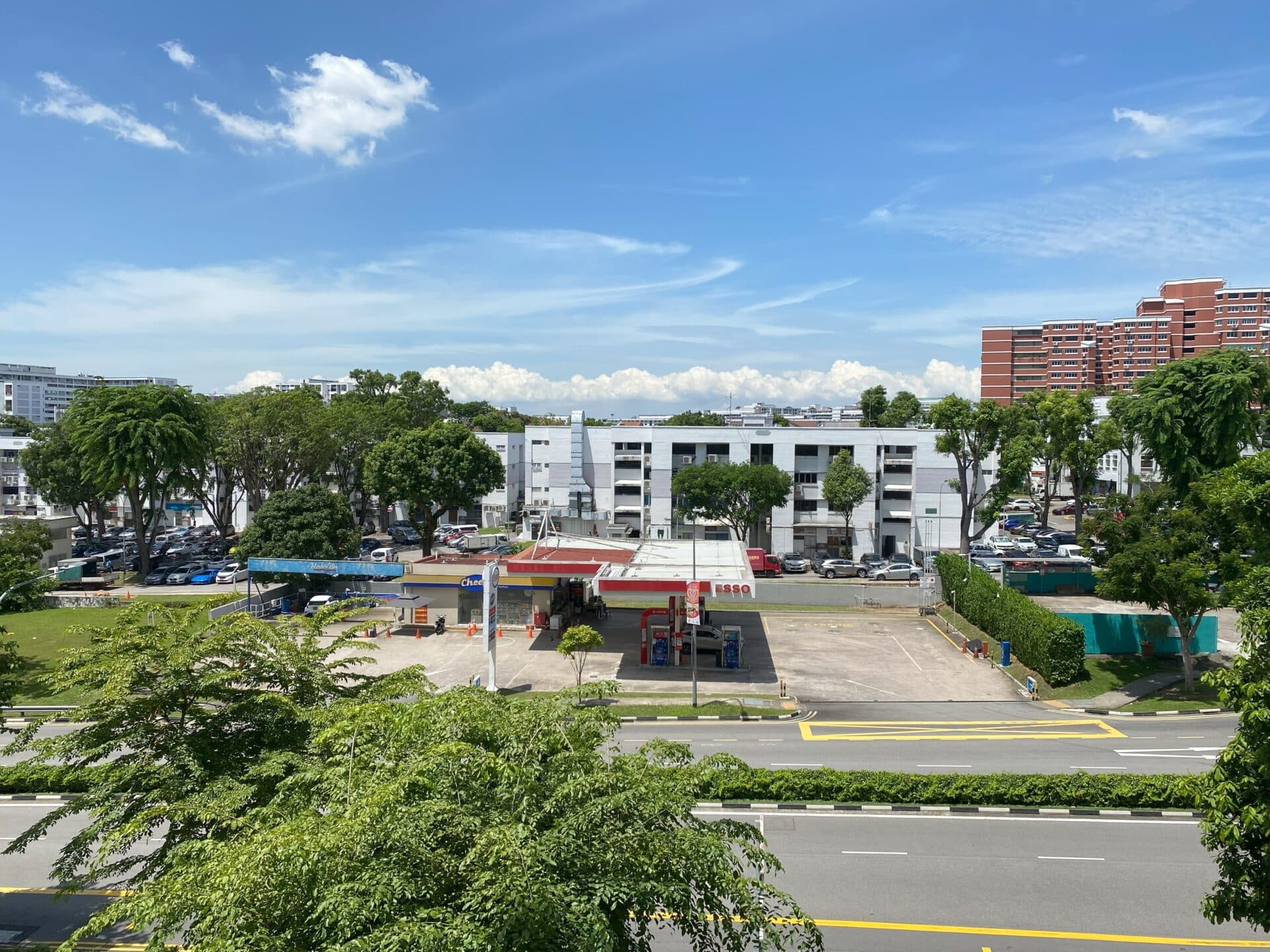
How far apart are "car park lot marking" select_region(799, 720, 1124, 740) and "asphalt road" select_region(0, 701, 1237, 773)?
0.15 feet

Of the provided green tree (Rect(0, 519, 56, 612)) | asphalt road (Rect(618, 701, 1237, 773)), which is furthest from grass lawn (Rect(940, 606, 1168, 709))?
green tree (Rect(0, 519, 56, 612))

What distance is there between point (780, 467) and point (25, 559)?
52537mm

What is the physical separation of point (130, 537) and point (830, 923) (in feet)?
261

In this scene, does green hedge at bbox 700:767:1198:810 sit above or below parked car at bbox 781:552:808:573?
below

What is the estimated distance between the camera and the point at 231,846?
28.9 feet

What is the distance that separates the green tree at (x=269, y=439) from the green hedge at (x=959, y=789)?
52122 millimetres

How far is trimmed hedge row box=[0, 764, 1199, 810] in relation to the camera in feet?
65.2

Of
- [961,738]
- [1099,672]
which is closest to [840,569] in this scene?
[1099,672]

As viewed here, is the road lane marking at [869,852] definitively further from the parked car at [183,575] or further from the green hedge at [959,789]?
the parked car at [183,575]

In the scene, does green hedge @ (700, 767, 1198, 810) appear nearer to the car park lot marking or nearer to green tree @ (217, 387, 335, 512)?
the car park lot marking

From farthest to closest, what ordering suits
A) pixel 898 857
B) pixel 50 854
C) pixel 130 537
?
pixel 130 537, pixel 50 854, pixel 898 857

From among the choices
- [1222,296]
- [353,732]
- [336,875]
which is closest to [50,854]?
[353,732]

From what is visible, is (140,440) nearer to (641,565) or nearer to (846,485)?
(641,565)

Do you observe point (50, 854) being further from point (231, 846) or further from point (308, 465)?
point (308, 465)
